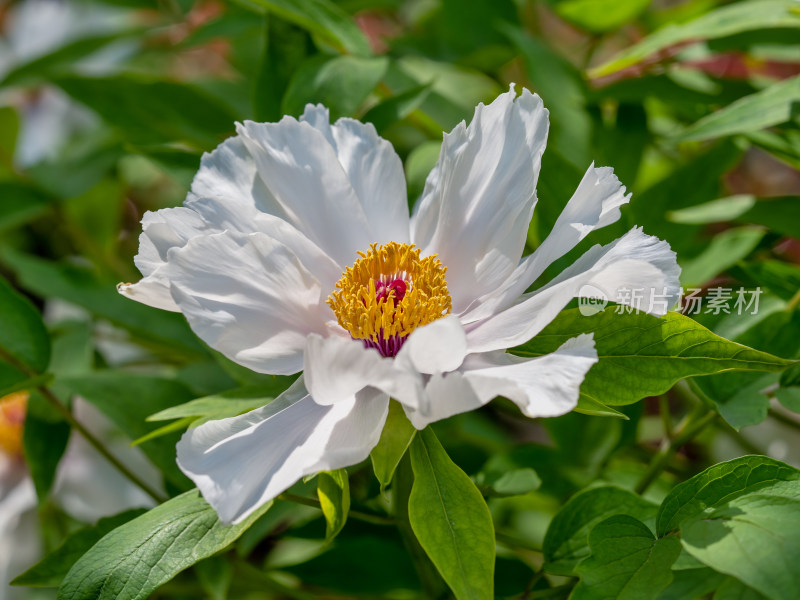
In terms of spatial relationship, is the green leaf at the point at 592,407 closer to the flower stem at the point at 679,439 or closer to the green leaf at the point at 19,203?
the flower stem at the point at 679,439

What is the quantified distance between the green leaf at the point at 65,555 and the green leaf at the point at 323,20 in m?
→ 0.40

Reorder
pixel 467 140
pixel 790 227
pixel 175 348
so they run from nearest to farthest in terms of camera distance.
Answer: pixel 467 140 < pixel 790 227 < pixel 175 348

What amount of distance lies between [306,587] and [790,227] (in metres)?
0.59

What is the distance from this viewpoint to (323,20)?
73 cm

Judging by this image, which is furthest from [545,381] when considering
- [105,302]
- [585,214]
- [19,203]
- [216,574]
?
[19,203]

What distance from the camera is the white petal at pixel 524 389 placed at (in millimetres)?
420

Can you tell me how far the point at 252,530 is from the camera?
645 millimetres

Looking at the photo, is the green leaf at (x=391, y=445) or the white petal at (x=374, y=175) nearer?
the green leaf at (x=391, y=445)

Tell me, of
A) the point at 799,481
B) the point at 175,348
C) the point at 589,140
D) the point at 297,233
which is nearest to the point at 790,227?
the point at 589,140

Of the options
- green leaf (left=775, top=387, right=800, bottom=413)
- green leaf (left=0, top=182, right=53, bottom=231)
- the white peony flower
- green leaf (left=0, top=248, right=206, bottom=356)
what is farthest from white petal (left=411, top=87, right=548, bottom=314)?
green leaf (left=0, top=182, right=53, bottom=231)

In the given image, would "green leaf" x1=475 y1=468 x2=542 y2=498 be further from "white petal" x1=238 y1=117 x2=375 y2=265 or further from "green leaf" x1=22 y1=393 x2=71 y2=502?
"green leaf" x1=22 y1=393 x2=71 y2=502

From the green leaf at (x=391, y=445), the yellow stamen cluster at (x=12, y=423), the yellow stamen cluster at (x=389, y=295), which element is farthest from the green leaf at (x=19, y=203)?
the green leaf at (x=391, y=445)

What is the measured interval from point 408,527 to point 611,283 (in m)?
0.22

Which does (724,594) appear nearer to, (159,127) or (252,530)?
(252,530)
